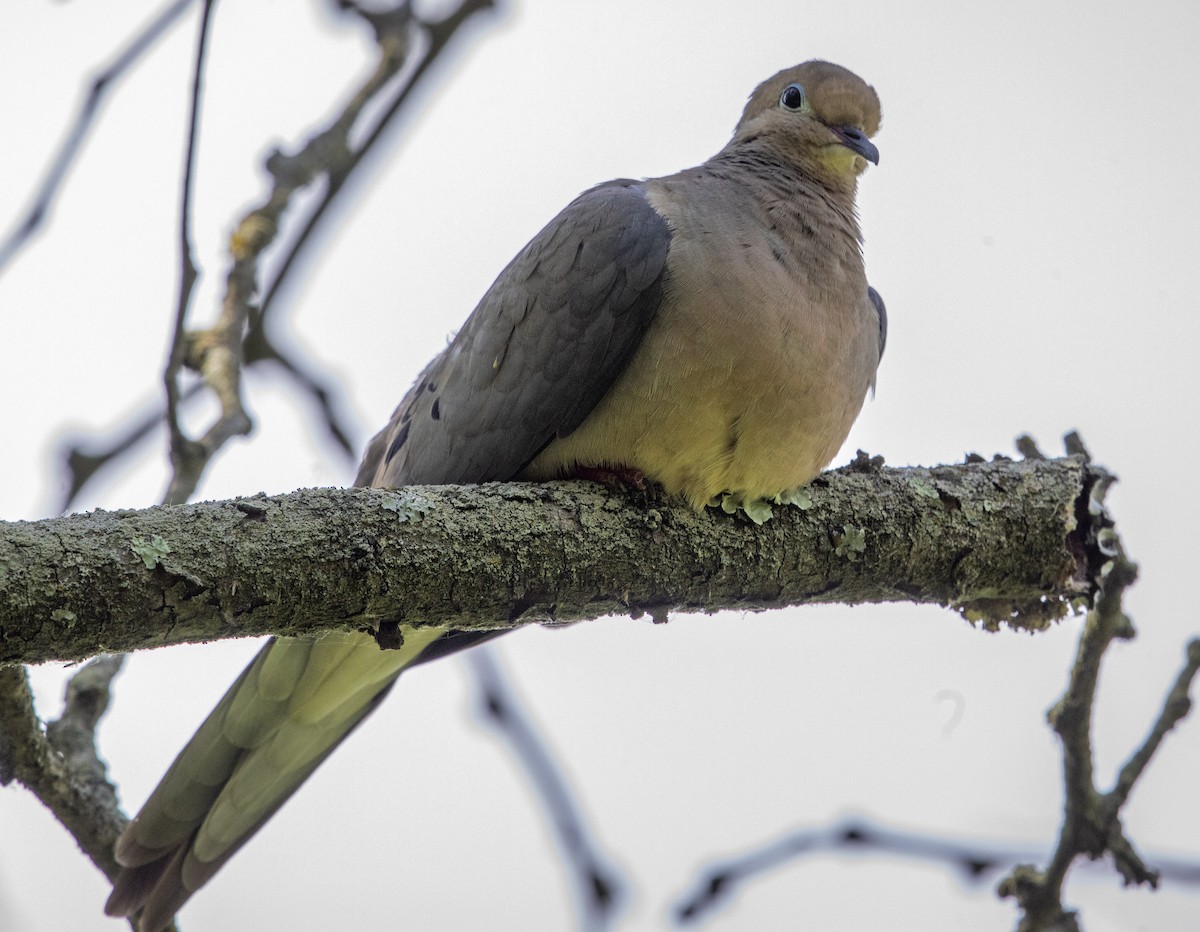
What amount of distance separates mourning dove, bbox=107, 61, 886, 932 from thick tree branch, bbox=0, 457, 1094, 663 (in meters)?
0.18

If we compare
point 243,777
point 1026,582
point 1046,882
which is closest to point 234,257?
point 243,777

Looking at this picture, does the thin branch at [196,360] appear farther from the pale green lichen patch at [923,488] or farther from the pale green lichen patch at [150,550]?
the pale green lichen patch at [923,488]

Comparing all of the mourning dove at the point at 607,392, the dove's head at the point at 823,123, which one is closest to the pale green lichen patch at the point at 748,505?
the mourning dove at the point at 607,392

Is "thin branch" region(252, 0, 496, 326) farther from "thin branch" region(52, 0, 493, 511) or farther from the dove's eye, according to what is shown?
the dove's eye

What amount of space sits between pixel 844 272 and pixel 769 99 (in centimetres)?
94

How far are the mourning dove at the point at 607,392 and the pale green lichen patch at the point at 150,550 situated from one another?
0.72 m

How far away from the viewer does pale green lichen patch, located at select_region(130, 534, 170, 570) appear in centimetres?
221

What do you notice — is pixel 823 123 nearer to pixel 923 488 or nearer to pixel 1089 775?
pixel 923 488

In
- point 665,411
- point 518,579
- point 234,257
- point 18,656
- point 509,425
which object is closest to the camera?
point 18,656

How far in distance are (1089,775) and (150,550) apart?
2.23 metres

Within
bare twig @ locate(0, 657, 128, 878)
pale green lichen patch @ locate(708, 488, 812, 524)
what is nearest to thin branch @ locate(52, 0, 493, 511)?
bare twig @ locate(0, 657, 128, 878)

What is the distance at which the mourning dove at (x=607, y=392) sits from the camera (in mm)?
2959

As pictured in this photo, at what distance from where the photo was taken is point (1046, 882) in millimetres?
3102

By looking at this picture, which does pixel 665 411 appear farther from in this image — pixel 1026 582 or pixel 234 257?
pixel 234 257
